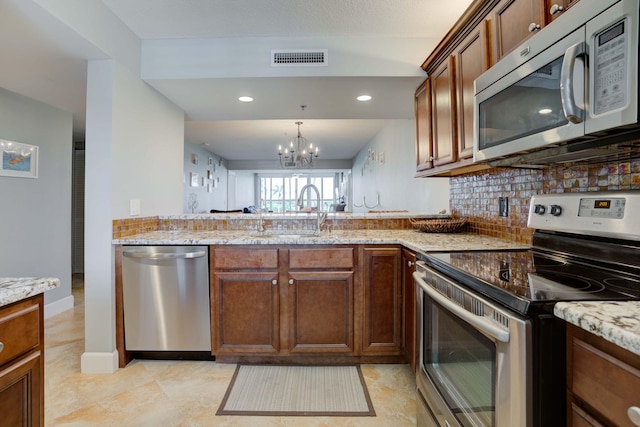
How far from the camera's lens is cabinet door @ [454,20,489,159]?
170 centimetres

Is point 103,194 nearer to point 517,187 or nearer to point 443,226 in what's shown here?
point 443,226

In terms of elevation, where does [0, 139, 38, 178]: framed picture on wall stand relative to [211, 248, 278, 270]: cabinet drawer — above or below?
above

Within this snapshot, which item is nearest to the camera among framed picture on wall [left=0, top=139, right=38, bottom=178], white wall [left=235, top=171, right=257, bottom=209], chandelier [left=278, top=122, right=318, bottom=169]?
framed picture on wall [left=0, top=139, right=38, bottom=178]

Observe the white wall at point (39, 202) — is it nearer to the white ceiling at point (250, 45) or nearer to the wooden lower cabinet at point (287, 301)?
the white ceiling at point (250, 45)

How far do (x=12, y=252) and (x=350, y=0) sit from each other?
11.7ft

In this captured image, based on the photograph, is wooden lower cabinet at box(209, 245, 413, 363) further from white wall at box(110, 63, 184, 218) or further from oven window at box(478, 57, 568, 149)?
oven window at box(478, 57, 568, 149)

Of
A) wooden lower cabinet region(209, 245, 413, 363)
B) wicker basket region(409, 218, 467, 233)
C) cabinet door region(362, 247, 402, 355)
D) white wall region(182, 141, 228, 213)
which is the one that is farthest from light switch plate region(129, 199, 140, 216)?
white wall region(182, 141, 228, 213)

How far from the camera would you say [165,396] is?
1.84 meters

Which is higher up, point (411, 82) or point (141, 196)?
point (411, 82)

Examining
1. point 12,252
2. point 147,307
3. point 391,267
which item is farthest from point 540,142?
point 12,252

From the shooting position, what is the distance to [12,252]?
2893 millimetres

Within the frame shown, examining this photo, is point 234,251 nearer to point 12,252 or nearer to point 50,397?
point 50,397

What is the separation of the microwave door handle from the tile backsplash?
45 cm

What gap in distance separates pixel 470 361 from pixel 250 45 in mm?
2393
